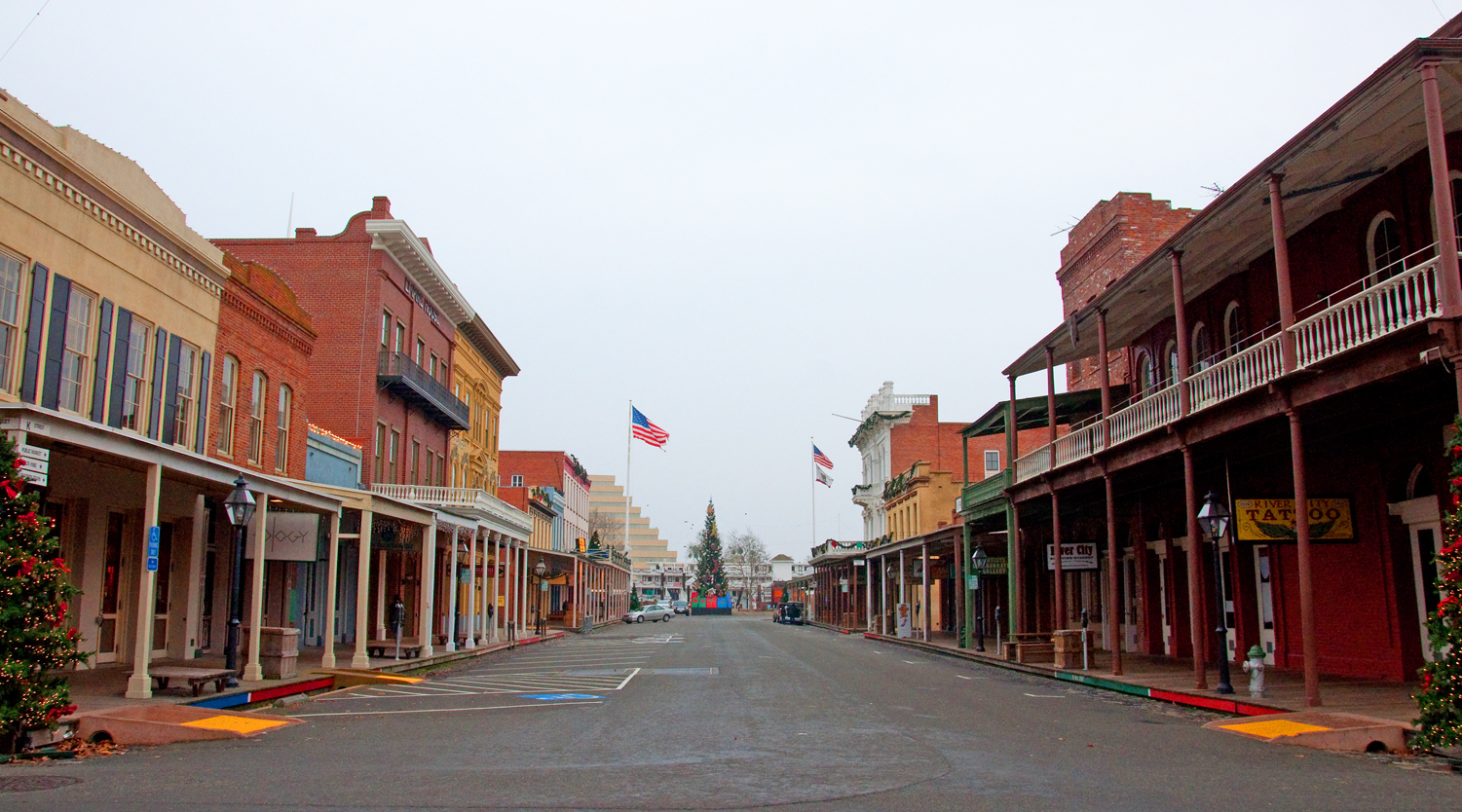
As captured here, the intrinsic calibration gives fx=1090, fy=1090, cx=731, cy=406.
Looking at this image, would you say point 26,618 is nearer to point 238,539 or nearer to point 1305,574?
A: point 238,539

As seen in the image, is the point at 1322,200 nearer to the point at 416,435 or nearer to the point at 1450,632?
the point at 1450,632

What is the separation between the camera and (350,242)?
109 feet

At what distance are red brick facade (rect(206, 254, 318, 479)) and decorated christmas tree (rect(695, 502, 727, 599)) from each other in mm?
117764

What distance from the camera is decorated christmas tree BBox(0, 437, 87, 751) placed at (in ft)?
33.4

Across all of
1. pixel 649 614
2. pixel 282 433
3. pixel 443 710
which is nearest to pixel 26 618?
pixel 443 710

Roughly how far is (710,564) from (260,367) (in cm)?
12466

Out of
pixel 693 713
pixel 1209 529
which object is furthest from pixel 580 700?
pixel 1209 529

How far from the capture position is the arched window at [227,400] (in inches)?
848

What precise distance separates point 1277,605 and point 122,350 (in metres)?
21.5

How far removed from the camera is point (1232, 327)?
2334 centimetres

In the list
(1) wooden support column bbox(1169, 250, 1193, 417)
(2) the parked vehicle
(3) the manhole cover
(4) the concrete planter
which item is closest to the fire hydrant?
(1) wooden support column bbox(1169, 250, 1193, 417)

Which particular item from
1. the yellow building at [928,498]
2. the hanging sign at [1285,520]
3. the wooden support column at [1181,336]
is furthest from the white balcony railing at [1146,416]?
the yellow building at [928,498]

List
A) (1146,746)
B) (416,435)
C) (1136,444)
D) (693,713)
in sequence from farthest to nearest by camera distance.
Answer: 1. (416,435)
2. (1136,444)
3. (693,713)
4. (1146,746)

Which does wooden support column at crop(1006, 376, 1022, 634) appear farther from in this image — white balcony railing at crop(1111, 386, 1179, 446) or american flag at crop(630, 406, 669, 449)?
american flag at crop(630, 406, 669, 449)
